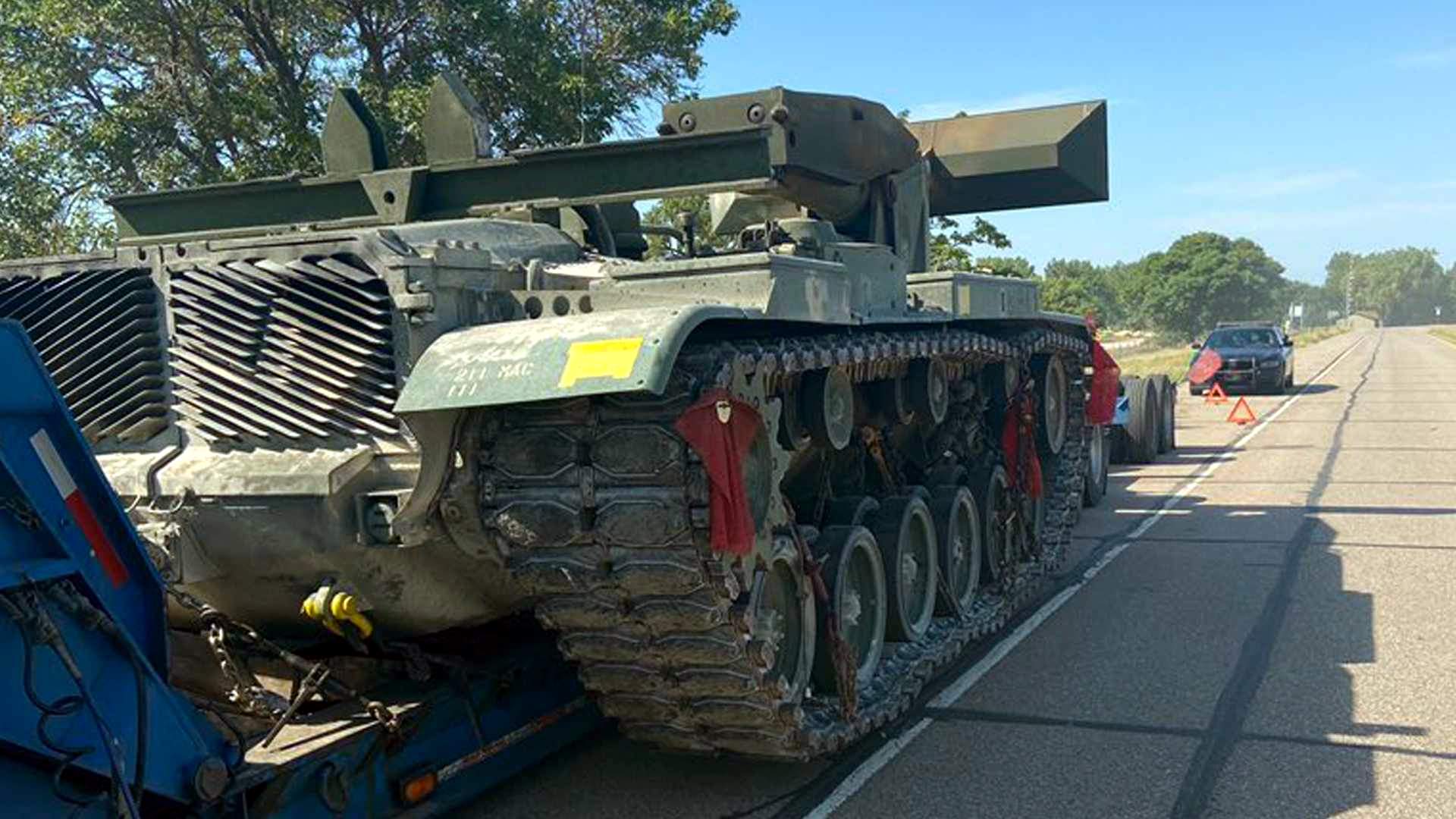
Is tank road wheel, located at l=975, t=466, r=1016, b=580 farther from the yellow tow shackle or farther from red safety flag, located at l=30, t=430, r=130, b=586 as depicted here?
red safety flag, located at l=30, t=430, r=130, b=586

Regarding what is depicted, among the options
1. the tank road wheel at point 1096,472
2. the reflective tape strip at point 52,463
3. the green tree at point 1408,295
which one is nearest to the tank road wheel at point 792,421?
the reflective tape strip at point 52,463

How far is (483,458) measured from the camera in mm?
4195

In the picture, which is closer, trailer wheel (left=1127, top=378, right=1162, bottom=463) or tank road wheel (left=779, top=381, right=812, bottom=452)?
tank road wheel (left=779, top=381, right=812, bottom=452)

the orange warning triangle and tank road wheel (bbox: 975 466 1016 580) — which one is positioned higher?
tank road wheel (bbox: 975 466 1016 580)

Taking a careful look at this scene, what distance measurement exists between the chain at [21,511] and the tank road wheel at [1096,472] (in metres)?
10.1

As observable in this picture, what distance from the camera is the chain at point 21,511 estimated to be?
3.24 m

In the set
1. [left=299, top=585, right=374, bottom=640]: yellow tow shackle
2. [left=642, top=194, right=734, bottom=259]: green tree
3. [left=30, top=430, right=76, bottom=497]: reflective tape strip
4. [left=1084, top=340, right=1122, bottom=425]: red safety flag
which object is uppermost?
[left=642, top=194, right=734, bottom=259]: green tree

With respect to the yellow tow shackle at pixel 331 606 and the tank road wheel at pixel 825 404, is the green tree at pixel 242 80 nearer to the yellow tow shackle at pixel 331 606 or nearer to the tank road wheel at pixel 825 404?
the tank road wheel at pixel 825 404

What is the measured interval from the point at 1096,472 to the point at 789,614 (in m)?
8.17

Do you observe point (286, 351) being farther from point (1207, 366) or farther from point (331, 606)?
point (1207, 366)

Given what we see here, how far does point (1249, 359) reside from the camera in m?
27.7

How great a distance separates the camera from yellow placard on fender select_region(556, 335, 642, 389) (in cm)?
376

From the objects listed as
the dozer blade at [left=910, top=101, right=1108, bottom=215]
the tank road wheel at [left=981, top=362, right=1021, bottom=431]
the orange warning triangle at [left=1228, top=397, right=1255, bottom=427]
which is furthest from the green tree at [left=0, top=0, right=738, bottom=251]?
the orange warning triangle at [left=1228, top=397, right=1255, bottom=427]

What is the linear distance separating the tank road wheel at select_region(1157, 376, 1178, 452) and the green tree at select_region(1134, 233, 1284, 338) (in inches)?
3172
